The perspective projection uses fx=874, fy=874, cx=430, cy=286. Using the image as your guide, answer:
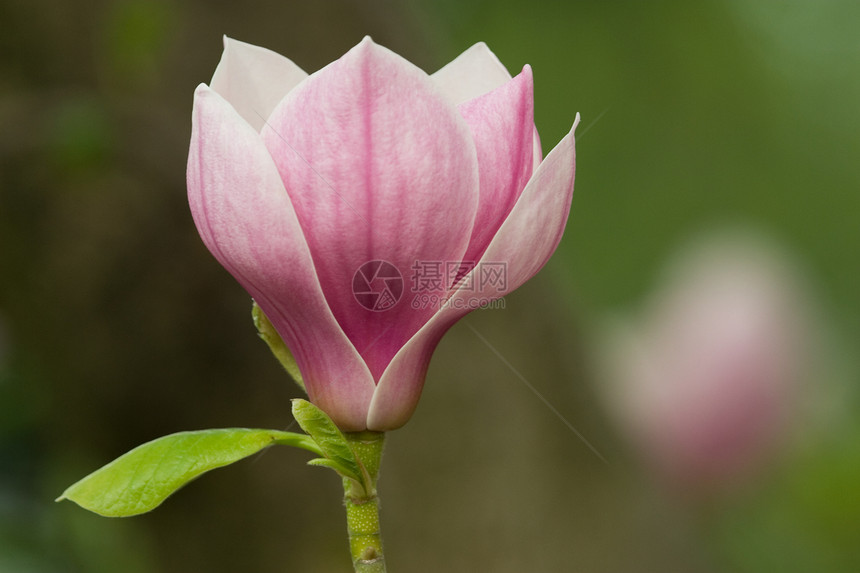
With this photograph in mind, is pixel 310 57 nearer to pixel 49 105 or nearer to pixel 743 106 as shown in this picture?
pixel 49 105

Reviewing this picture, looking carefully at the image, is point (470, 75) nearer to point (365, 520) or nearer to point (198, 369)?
point (365, 520)

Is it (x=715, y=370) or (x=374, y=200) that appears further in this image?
(x=715, y=370)

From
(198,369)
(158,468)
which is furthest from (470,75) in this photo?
(198,369)

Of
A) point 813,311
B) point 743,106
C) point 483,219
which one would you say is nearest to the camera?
point 483,219

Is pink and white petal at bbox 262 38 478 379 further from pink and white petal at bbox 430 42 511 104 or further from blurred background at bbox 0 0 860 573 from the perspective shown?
blurred background at bbox 0 0 860 573

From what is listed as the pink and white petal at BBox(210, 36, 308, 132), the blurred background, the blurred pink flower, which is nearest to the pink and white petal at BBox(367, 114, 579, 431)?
the pink and white petal at BBox(210, 36, 308, 132)

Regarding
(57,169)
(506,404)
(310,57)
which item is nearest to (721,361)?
(506,404)

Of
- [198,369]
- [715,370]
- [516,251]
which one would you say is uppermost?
[516,251]
